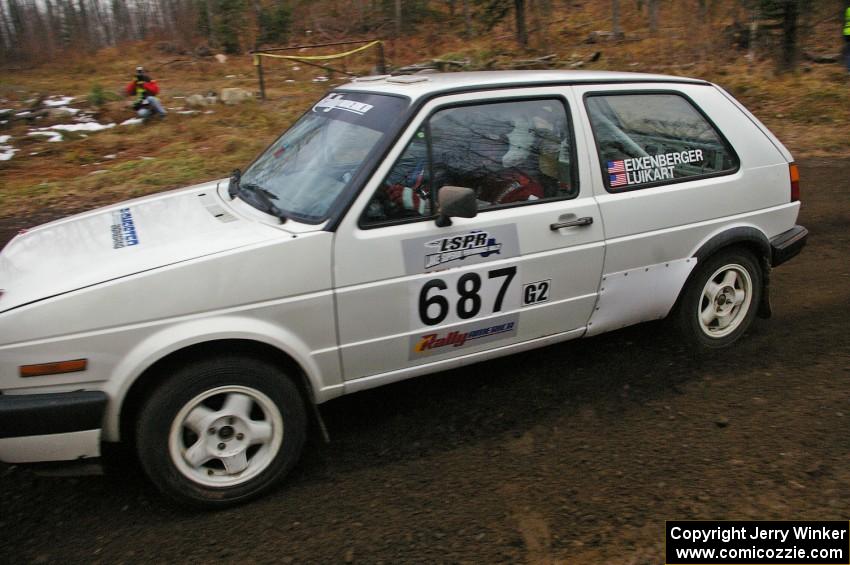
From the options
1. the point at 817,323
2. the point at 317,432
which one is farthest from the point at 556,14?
the point at 317,432

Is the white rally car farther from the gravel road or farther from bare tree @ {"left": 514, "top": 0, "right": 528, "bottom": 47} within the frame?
bare tree @ {"left": 514, "top": 0, "right": 528, "bottom": 47}

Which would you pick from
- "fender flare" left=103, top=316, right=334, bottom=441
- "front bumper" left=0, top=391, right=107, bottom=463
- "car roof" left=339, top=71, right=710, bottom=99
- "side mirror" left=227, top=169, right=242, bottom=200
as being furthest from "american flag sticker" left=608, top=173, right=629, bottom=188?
"front bumper" left=0, top=391, right=107, bottom=463

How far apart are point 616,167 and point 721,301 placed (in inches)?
51.8

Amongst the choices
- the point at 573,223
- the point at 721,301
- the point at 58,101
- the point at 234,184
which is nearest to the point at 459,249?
the point at 573,223

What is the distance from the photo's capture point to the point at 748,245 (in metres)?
4.37

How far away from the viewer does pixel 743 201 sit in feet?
13.8

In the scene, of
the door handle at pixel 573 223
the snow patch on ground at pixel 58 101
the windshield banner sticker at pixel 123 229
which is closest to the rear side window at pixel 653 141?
the door handle at pixel 573 223

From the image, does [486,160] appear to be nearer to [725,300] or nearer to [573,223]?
[573,223]

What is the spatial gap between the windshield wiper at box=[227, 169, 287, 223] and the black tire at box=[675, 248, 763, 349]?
8.34 ft

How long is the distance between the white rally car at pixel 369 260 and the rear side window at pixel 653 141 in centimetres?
1

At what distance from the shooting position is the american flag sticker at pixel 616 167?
379 centimetres

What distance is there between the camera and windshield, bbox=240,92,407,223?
329cm

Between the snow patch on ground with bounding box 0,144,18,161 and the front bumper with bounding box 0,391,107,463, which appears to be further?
the snow patch on ground with bounding box 0,144,18,161

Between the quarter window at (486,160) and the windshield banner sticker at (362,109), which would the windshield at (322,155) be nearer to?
the windshield banner sticker at (362,109)
